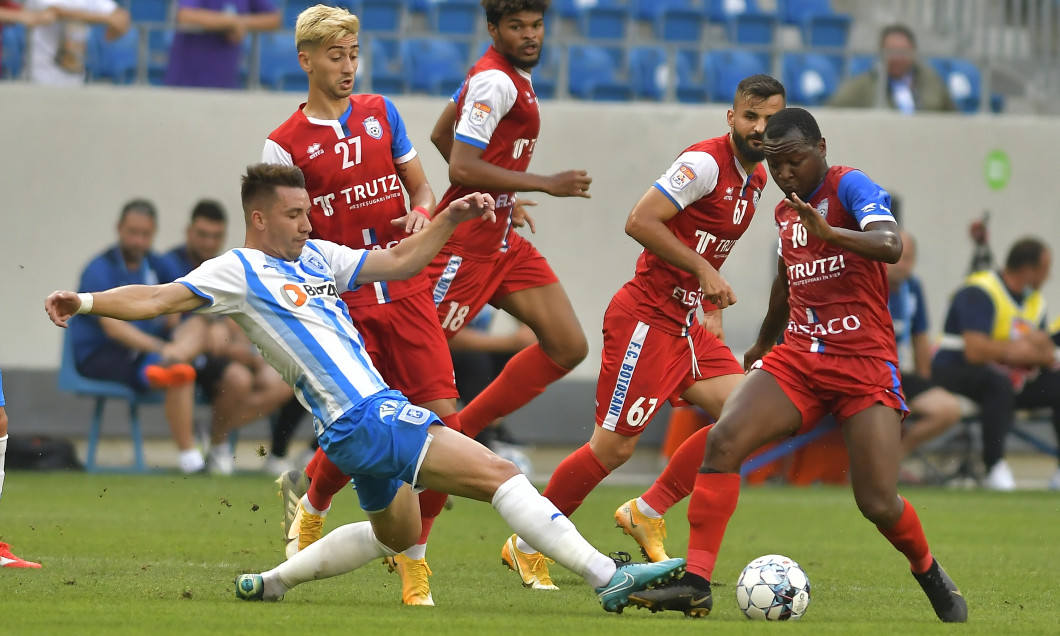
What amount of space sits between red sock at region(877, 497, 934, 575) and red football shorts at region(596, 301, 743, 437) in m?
1.49

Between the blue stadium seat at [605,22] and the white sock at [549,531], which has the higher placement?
the blue stadium seat at [605,22]

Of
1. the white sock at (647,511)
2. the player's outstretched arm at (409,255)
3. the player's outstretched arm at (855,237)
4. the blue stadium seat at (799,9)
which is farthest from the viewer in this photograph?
the blue stadium seat at (799,9)

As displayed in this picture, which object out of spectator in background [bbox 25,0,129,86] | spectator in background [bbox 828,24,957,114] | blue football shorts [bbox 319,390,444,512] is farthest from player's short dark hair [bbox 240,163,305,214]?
spectator in background [bbox 828,24,957,114]

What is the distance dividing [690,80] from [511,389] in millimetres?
8810

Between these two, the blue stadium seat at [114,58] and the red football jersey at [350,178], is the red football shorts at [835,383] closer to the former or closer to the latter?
the red football jersey at [350,178]

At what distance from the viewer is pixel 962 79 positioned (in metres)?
16.5

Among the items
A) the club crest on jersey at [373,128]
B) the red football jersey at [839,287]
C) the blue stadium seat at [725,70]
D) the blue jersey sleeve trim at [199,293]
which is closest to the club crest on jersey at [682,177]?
the red football jersey at [839,287]

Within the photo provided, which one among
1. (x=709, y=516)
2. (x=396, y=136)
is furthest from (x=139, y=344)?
(x=709, y=516)

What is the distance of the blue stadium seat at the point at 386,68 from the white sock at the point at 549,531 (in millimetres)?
10178

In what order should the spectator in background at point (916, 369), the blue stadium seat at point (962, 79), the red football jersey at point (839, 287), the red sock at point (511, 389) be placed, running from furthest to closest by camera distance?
the blue stadium seat at point (962, 79) → the spectator in background at point (916, 369) → the red sock at point (511, 389) → the red football jersey at point (839, 287)

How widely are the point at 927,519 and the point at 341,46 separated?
19.7 feet

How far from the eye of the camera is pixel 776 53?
15.1 meters

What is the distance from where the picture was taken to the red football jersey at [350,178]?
660 cm

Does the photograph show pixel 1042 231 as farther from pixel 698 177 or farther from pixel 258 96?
pixel 698 177
